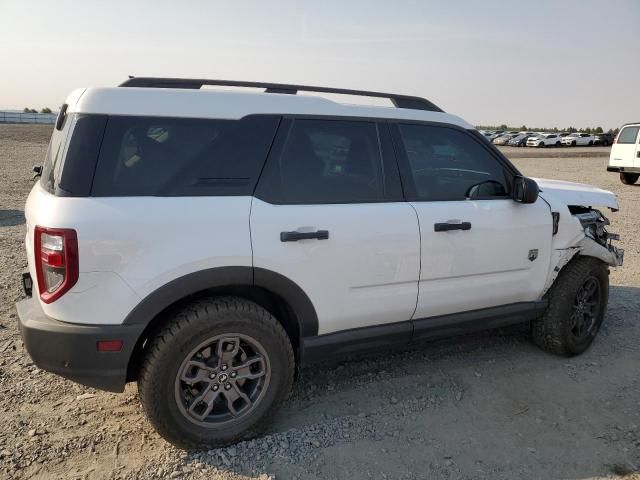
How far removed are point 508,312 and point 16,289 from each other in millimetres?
4525

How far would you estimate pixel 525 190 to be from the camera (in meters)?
3.69

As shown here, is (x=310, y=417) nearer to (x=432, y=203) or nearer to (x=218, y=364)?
(x=218, y=364)

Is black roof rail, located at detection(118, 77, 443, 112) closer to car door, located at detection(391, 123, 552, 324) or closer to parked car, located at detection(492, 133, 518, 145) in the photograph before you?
car door, located at detection(391, 123, 552, 324)

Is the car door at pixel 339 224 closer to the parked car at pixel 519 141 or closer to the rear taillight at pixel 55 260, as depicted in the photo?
the rear taillight at pixel 55 260

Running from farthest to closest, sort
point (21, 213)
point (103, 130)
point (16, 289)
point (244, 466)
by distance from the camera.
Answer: point (21, 213), point (16, 289), point (244, 466), point (103, 130)

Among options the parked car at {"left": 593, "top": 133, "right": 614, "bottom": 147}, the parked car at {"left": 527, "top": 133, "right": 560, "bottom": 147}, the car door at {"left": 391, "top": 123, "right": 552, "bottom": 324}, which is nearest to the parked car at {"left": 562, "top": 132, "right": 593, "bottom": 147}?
the parked car at {"left": 527, "top": 133, "right": 560, "bottom": 147}

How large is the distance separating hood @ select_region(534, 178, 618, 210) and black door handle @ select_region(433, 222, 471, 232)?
97cm

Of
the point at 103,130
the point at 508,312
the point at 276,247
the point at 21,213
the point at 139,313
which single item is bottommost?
the point at 21,213

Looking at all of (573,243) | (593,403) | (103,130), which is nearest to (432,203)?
(573,243)

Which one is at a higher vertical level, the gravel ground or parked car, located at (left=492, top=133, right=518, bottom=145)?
the gravel ground

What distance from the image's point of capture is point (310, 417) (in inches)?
134

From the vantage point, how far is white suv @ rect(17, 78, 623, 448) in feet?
8.64

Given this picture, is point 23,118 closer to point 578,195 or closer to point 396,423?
point 578,195

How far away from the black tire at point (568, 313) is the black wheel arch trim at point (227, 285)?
6.87ft
